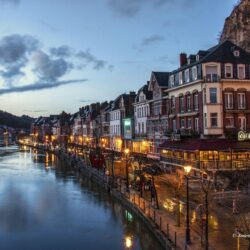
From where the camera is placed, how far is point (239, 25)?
3920 inches

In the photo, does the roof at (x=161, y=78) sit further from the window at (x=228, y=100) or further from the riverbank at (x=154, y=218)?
the riverbank at (x=154, y=218)

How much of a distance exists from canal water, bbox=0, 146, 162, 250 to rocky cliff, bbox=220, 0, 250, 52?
181ft

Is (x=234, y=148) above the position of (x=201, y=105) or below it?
below

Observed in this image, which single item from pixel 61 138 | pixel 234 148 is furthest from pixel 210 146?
pixel 61 138

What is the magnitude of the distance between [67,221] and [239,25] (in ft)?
249

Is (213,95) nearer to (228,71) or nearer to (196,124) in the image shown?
(228,71)

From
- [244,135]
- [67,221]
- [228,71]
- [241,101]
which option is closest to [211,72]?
[228,71]

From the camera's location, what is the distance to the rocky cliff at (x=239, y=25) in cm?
9600

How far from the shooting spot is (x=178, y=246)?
1005 inches

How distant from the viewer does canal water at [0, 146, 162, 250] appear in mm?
32969

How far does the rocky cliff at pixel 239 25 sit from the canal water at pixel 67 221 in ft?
181

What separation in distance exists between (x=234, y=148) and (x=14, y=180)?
142ft

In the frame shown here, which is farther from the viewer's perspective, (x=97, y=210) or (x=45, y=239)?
(x=97, y=210)

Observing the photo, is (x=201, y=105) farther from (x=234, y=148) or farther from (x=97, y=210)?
(x=97, y=210)
